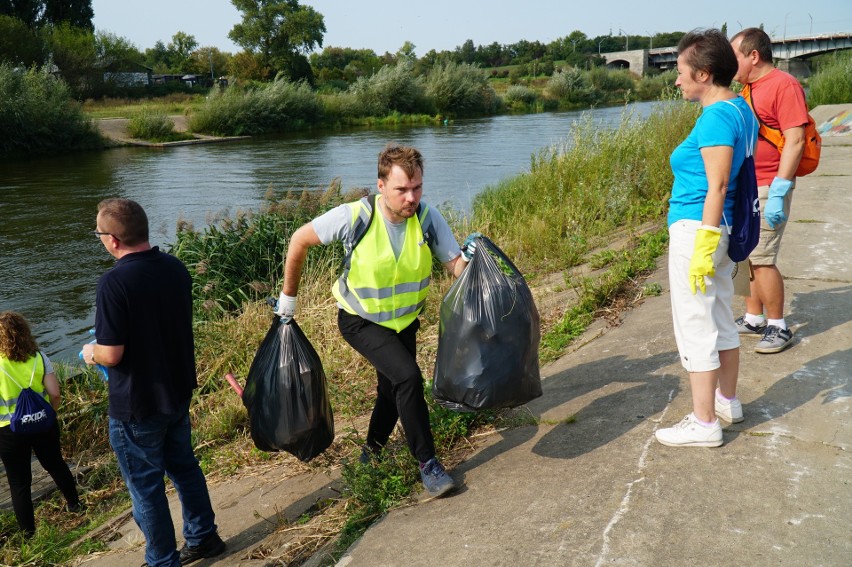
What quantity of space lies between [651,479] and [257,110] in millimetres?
37154

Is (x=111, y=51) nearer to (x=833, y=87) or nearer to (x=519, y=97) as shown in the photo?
(x=519, y=97)

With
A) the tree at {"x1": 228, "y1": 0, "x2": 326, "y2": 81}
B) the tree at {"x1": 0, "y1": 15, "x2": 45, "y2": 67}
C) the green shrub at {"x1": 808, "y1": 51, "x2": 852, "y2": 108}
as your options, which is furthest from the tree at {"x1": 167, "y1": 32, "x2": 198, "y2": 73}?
the green shrub at {"x1": 808, "y1": 51, "x2": 852, "y2": 108}

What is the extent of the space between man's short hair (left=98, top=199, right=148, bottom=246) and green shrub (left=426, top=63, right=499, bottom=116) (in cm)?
4220

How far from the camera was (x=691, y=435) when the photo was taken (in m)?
3.07

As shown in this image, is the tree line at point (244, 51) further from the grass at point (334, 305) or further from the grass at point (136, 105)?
the grass at point (334, 305)

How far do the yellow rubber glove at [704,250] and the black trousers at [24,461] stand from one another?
388 centimetres

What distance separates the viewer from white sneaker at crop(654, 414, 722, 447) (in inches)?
120

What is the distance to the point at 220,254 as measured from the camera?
316 inches

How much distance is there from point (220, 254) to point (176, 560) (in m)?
5.06

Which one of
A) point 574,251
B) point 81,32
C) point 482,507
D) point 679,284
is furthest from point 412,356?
point 81,32

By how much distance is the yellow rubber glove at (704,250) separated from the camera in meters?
2.83

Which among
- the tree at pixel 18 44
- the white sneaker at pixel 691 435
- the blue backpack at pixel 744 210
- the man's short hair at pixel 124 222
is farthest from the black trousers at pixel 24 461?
the tree at pixel 18 44

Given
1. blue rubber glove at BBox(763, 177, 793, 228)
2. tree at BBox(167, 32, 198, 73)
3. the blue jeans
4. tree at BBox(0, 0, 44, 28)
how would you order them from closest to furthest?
the blue jeans
blue rubber glove at BBox(763, 177, 793, 228)
tree at BBox(0, 0, 44, 28)
tree at BBox(167, 32, 198, 73)

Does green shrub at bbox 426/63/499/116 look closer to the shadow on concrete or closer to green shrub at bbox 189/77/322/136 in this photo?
green shrub at bbox 189/77/322/136
